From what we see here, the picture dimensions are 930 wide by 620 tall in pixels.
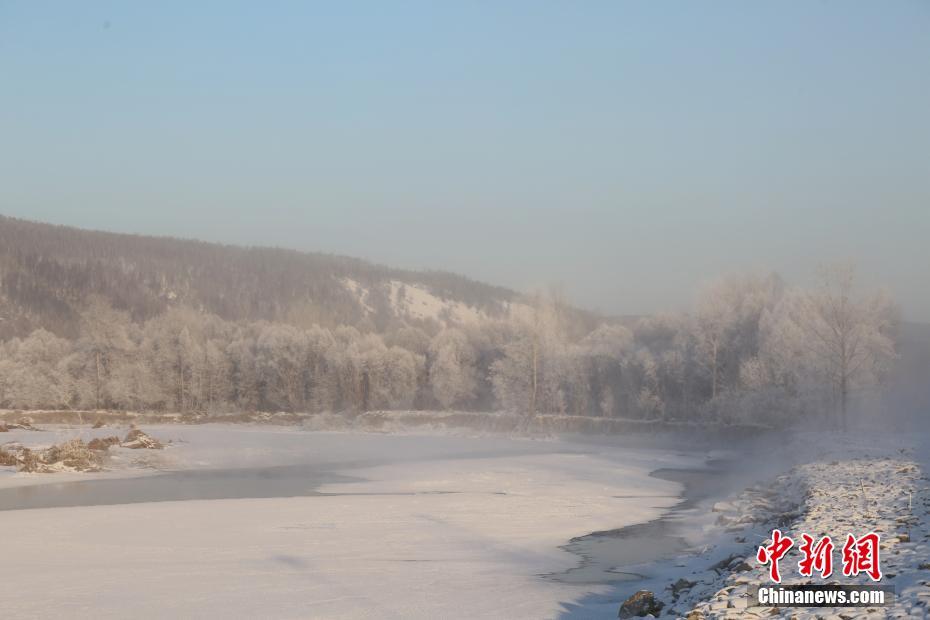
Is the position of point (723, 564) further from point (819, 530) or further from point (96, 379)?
point (96, 379)

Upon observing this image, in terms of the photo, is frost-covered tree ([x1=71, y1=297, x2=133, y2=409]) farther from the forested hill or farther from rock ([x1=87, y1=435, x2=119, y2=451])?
the forested hill

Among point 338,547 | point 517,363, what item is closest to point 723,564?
point 338,547

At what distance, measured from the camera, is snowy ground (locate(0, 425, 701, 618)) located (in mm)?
13727

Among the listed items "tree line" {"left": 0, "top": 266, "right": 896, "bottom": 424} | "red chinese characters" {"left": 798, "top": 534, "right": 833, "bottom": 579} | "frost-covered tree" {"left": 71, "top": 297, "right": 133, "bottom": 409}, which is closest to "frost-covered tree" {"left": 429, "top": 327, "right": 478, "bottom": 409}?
"tree line" {"left": 0, "top": 266, "right": 896, "bottom": 424}

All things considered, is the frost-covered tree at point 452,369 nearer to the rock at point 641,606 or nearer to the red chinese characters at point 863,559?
the rock at point 641,606

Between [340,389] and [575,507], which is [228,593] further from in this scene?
[340,389]

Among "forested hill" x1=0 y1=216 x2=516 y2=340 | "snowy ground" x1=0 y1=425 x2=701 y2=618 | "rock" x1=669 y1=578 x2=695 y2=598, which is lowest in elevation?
"snowy ground" x1=0 y1=425 x2=701 y2=618

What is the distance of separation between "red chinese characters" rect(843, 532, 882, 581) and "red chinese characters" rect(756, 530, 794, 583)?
880 mm

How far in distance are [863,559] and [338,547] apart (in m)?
10.9

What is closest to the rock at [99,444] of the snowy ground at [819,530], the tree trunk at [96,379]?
the snowy ground at [819,530]

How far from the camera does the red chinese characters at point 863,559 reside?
444 inches

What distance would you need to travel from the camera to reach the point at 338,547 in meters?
18.8

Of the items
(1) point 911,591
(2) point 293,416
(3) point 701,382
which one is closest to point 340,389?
(2) point 293,416

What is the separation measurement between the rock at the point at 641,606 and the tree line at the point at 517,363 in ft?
130
